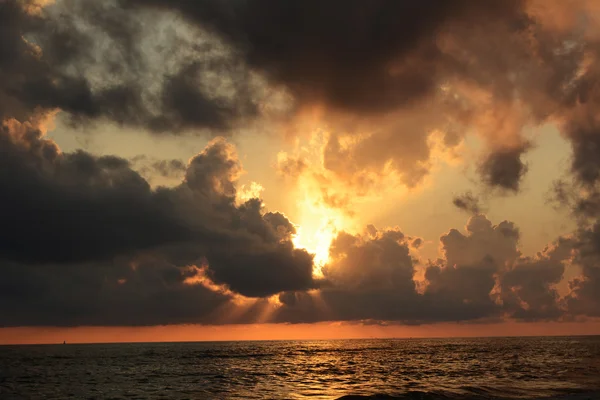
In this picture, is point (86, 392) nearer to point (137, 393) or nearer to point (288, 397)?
point (137, 393)

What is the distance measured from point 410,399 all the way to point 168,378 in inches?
1837

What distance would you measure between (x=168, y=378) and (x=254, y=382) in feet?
61.5

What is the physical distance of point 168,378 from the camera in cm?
7931

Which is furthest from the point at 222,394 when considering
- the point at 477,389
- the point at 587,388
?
the point at 587,388

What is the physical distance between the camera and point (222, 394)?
182ft

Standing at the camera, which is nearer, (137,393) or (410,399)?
(410,399)

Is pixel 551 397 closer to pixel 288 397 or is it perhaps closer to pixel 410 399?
pixel 410 399

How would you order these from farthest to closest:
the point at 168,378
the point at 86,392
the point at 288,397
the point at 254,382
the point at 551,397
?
1. the point at 168,378
2. the point at 254,382
3. the point at 86,392
4. the point at 288,397
5. the point at 551,397

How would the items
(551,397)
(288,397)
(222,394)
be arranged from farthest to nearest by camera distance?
1. (222,394)
2. (288,397)
3. (551,397)

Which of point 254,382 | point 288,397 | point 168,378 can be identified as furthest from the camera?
point 168,378

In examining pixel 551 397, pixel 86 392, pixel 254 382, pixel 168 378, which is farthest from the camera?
pixel 168 378

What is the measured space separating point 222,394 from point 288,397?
865 centimetres

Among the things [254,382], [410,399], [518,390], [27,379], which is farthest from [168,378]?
[518,390]

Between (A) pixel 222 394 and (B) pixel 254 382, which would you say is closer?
A: (A) pixel 222 394
